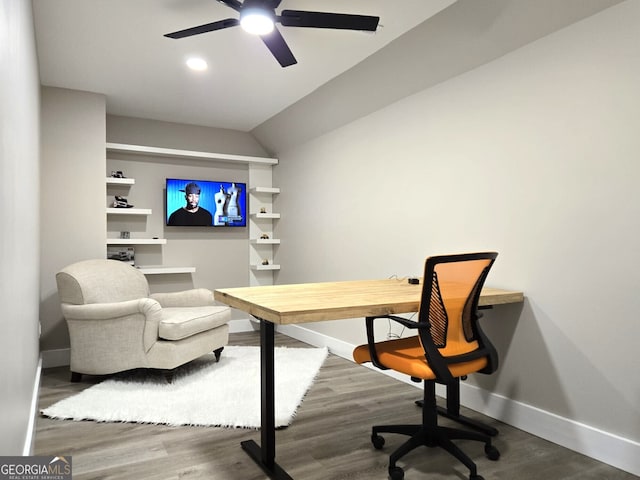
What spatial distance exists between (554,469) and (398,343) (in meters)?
0.93

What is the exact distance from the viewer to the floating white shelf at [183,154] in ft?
15.2

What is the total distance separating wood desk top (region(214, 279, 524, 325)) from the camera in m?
1.86

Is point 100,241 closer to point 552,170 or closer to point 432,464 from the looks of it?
point 432,464

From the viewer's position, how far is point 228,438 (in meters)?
2.52

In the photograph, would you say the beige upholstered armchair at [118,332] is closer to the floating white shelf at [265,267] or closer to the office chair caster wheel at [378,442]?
the office chair caster wheel at [378,442]

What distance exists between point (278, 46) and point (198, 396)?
2369 millimetres

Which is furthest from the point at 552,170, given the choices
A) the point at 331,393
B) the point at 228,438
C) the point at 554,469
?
the point at 228,438

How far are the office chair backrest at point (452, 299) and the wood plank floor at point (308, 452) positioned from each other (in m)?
0.55

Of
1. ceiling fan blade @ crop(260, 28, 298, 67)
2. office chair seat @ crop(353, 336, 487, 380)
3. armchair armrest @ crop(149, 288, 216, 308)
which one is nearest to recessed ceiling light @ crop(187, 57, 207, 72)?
ceiling fan blade @ crop(260, 28, 298, 67)

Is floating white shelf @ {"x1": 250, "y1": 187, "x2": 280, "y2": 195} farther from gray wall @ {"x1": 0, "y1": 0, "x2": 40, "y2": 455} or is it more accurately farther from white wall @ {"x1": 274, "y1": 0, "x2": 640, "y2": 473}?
gray wall @ {"x1": 0, "y1": 0, "x2": 40, "y2": 455}

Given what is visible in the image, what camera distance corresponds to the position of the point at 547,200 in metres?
2.54

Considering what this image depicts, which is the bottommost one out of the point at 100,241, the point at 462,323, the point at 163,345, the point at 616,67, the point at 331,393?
the point at 331,393

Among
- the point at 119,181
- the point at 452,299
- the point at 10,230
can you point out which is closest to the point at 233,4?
the point at 10,230

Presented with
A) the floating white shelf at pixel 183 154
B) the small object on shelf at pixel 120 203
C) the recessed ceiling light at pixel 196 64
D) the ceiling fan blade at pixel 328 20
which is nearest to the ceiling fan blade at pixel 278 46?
the ceiling fan blade at pixel 328 20
